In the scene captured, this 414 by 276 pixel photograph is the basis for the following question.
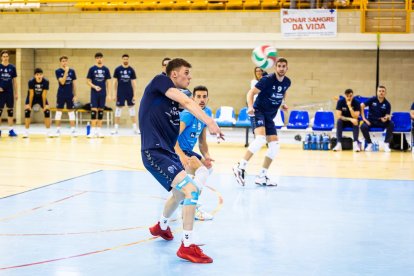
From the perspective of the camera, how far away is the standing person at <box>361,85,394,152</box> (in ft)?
48.7

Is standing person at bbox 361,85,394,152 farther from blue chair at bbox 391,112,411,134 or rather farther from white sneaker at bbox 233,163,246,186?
white sneaker at bbox 233,163,246,186

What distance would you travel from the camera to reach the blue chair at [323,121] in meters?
15.7

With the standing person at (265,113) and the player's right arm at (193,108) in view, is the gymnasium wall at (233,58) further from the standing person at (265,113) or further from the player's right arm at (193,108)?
the player's right arm at (193,108)

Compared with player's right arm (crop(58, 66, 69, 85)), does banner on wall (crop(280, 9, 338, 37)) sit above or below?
above

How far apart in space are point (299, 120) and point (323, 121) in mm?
707

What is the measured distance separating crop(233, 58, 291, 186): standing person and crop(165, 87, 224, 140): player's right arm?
4.43 metres

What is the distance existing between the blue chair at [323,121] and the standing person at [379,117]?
1013 millimetres

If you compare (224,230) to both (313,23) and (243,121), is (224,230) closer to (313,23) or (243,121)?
(243,121)

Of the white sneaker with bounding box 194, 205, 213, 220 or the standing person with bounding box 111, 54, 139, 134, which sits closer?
the white sneaker with bounding box 194, 205, 213, 220

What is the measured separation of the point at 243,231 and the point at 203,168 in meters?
0.82

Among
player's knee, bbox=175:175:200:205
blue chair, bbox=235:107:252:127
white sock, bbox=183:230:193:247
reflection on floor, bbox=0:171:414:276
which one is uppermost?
blue chair, bbox=235:107:252:127

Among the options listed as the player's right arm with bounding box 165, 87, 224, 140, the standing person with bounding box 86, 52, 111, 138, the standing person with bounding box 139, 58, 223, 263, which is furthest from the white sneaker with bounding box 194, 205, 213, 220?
the standing person with bounding box 86, 52, 111, 138

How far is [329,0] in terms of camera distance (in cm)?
2008

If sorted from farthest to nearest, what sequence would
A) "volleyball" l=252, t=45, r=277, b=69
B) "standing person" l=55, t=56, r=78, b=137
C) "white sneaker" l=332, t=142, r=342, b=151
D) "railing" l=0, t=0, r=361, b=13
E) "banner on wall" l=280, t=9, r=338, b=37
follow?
"railing" l=0, t=0, r=361, b=13 → "banner on wall" l=280, t=9, r=338, b=37 → "standing person" l=55, t=56, r=78, b=137 → "white sneaker" l=332, t=142, r=342, b=151 → "volleyball" l=252, t=45, r=277, b=69
